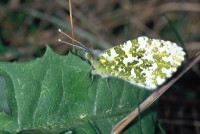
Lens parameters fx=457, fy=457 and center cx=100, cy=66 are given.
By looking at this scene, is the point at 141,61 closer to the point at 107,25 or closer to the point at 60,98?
the point at 60,98

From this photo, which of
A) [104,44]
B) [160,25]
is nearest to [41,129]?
[104,44]

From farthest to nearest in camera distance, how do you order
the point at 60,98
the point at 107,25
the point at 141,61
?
the point at 107,25 < the point at 141,61 < the point at 60,98

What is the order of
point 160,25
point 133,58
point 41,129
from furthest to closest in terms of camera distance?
1. point 160,25
2. point 133,58
3. point 41,129

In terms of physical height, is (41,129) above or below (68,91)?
below

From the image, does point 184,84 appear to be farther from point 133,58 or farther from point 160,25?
point 133,58

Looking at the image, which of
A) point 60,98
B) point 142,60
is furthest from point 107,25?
point 60,98

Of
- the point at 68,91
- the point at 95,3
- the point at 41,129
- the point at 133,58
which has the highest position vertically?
the point at 95,3

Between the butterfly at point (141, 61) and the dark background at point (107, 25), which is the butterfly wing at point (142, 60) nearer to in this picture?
the butterfly at point (141, 61)
